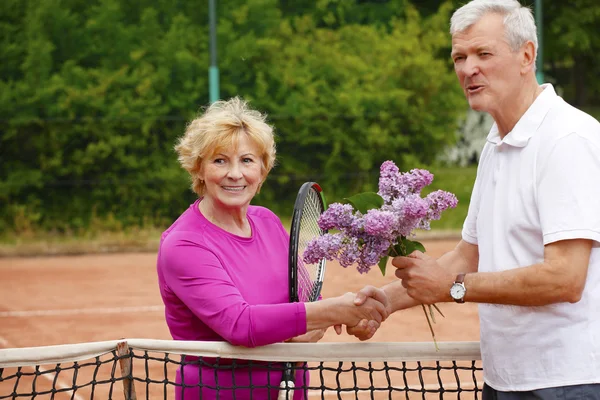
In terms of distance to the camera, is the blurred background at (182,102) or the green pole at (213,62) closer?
the green pole at (213,62)

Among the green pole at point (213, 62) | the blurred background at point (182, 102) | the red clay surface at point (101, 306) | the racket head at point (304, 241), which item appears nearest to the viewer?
the racket head at point (304, 241)

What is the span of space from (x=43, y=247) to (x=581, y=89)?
52.3 ft

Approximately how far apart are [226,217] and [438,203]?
2.45 ft

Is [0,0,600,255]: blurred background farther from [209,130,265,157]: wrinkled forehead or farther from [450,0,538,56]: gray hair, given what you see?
[450,0,538,56]: gray hair

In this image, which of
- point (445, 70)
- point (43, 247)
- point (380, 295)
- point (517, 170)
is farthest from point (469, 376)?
point (445, 70)

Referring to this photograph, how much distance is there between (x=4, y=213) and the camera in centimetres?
1568

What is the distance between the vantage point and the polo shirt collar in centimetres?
243

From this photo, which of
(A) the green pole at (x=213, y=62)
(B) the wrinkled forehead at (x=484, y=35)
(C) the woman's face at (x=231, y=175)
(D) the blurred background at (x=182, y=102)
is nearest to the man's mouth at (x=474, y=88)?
(B) the wrinkled forehead at (x=484, y=35)

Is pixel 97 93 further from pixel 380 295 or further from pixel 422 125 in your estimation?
pixel 380 295

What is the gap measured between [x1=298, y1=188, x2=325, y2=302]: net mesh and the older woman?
0.37ft

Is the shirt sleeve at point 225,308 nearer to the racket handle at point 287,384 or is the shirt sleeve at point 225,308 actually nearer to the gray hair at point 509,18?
the racket handle at point 287,384

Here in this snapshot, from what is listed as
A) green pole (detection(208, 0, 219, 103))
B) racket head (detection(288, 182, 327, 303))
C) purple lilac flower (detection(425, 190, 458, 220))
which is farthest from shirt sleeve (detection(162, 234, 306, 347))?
green pole (detection(208, 0, 219, 103))

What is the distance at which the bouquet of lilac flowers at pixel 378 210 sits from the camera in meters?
A: 2.50

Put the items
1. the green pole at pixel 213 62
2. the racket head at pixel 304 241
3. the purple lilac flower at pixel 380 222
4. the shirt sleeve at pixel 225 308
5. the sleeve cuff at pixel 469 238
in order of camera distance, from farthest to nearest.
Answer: the green pole at pixel 213 62
the sleeve cuff at pixel 469 238
the racket head at pixel 304 241
the shirt sleeve at pixel 225 308
the purple lilac flower at pixel 380 222
